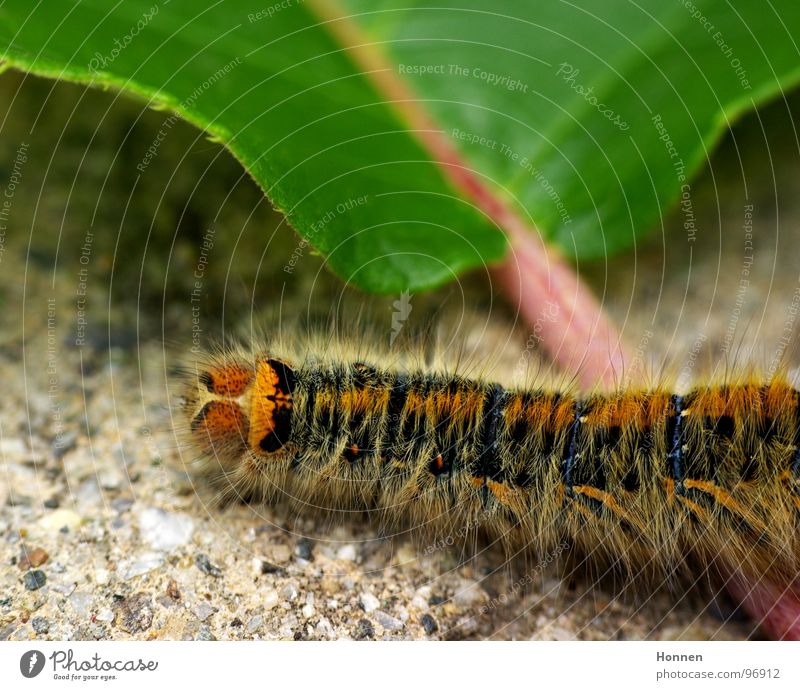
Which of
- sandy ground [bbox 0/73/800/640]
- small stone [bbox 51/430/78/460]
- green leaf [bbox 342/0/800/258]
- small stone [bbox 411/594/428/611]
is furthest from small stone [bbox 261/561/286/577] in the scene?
green leaf [bbox 342/0/800/258]

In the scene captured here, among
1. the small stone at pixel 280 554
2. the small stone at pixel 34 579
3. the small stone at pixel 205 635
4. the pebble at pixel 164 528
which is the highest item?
the pebble at pixel 164 528

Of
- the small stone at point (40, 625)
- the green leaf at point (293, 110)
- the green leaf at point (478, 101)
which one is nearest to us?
the small stone at point (40, 625)

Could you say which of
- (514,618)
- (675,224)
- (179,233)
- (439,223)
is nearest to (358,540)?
(514,618)

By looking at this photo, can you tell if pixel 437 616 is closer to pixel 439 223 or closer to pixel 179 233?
pixel 439 223

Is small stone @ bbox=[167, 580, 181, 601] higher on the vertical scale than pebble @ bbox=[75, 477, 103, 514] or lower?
lower

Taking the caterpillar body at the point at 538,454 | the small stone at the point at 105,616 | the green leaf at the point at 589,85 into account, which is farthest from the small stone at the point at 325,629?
the green leaf at the point at 589,85

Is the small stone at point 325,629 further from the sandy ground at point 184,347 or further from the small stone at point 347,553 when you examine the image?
the small stone at point 347,553

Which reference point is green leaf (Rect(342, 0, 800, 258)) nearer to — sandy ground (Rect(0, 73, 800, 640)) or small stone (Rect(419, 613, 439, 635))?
sandy ground (Rect(0, 73, 800, 640))
